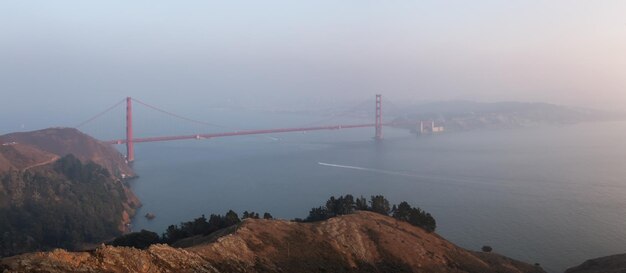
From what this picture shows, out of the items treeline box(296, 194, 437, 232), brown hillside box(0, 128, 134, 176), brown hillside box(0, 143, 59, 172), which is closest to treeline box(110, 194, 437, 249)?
treeline box(296, 194, 437, 232)

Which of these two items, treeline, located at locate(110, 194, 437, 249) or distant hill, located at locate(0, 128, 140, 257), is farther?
distant hill, located at locate(0, 128, 140, 257)

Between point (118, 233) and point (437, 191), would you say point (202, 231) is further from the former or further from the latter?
point (437, 191)

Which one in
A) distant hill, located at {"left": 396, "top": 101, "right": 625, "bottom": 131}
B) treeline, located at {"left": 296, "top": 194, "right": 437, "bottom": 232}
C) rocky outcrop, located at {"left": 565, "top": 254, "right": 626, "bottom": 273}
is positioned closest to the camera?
rocky outcrop, located at {"left": 565, "top": 254, "right": 626, "bottom": 273}

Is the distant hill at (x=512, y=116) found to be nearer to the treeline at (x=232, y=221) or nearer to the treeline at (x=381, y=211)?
the treeline at (x=381, y=211)

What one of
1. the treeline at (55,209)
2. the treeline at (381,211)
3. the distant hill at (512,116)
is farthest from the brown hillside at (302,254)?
the distant hill at (512,116)

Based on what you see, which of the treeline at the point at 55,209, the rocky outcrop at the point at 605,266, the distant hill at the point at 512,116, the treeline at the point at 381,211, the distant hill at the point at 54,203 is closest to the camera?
the rocky outcrop at the point at 605,266

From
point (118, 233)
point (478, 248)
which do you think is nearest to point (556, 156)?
point (478, 248)

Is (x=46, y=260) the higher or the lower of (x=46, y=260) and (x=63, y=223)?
the higher

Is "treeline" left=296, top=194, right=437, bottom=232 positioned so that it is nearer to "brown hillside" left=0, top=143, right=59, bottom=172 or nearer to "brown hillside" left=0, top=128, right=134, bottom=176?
"brown hillside" left=0, top=143, right=59, bottom=172
